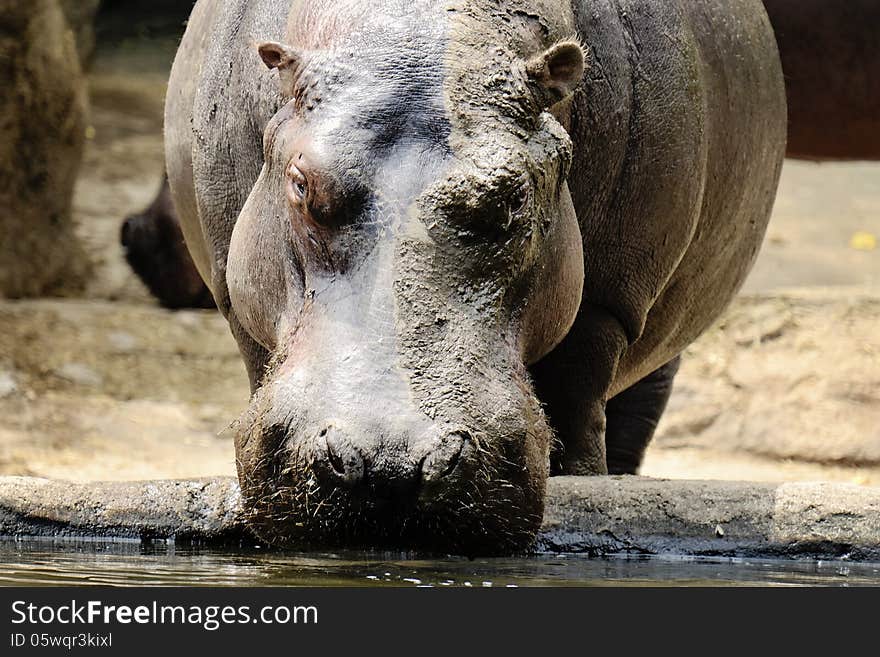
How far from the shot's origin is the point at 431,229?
368 cm

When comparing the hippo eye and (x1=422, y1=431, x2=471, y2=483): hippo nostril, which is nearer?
(x1=422, y1=431, x2=471, y2=483): hippo nostril

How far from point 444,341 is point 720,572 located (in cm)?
108

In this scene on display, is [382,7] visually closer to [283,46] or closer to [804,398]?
[283,46]

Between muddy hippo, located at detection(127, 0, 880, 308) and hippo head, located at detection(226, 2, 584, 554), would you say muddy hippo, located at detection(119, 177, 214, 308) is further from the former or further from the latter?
hippo head, located at detection(226, 2, 584, 554)

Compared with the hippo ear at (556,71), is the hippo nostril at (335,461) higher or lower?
lower

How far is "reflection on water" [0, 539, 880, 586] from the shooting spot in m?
3.93

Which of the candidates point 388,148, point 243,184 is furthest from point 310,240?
point 243,184

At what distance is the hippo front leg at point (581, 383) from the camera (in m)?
5.31

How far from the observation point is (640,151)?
16.8 feet

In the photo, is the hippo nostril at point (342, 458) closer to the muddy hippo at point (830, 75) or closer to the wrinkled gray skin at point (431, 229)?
the wrinkled gray skin at point (431, 229)

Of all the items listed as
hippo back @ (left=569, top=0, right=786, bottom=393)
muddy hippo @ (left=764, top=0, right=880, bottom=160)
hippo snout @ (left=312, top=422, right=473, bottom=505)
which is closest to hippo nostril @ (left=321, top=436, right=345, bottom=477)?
hippo snout @ (left=312, top=422, right=473, bottom=505)

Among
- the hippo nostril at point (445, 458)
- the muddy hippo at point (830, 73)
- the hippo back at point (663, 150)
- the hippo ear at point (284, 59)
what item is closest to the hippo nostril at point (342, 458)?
the hippo nostril at point (445, 458)

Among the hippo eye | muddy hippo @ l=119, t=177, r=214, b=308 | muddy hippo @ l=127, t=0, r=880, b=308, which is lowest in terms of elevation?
muddy hippo @ l=119, t=177, r=214, b=308

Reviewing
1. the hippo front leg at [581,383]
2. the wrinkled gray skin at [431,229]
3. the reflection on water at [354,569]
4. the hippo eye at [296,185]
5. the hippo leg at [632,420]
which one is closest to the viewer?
the wrinkled gray skin at [431,229]
